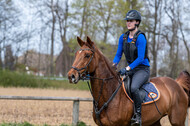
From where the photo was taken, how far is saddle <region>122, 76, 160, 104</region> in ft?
13.6

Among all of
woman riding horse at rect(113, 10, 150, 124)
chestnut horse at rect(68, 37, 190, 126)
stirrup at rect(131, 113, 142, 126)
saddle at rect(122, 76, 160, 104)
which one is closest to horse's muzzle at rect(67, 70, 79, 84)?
chestnut horse at rect(68, 37, 190, 126)

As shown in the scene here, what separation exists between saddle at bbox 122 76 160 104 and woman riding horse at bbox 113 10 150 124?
0.10 metres

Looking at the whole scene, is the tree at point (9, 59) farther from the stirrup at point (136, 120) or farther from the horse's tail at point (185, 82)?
the stirrup at point (136, 120)

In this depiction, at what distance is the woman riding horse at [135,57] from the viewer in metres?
4.02

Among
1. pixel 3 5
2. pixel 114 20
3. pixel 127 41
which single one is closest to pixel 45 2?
pixel 3 5

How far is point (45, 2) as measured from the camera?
3059 centimetres

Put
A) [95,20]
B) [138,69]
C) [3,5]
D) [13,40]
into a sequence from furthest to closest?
[13,40] < [3,5] < [95,20] < [138,69]

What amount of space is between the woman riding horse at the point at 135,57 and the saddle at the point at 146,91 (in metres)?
0.10


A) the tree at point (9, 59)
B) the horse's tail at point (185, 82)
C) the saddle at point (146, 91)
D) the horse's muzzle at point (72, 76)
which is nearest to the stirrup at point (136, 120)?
the saddle at point (146, 91)

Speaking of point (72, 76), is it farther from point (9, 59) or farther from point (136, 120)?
point (9, 59)

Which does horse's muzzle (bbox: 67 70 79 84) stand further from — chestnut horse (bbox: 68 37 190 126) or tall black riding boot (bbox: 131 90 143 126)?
tall black riding boot (bbox: 131 90 143 126)

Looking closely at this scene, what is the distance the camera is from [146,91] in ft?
14.3

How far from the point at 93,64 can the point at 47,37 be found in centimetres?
2955

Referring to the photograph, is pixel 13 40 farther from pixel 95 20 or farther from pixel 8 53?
pixel 95 20
